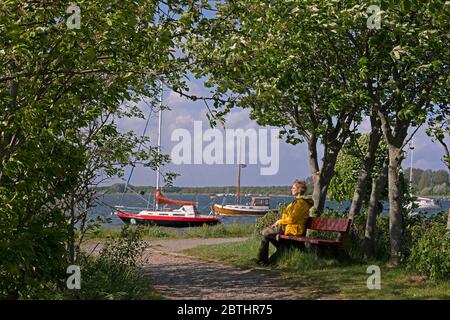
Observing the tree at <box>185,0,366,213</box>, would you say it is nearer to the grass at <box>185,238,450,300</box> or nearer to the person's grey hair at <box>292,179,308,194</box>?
the person's grey hair at <box>292,179,308,194</box>

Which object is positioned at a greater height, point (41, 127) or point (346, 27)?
point (346, 27)

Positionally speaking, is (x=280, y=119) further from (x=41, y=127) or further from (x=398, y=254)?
(x=41, y=127)

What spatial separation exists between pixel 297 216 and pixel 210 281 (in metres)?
2.25

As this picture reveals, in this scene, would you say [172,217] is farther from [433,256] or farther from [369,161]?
[433,256]

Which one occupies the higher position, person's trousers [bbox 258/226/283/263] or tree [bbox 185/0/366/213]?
tree [bbox 185/0/366/213]

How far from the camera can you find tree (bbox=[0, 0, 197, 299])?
5730mm

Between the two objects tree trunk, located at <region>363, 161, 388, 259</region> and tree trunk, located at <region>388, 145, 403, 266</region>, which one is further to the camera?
tree trunk, located at <region>363, 161, 388, 259</region>

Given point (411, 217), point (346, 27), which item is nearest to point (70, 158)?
point (346, 27)

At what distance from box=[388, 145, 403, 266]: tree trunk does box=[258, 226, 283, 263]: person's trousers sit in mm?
2087

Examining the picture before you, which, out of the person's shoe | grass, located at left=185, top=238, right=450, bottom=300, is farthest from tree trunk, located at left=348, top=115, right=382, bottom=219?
the person's shoe

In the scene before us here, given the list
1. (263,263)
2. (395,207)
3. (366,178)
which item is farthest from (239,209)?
(395,207)

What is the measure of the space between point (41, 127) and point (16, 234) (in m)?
1.00

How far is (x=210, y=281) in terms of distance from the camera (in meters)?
10.8

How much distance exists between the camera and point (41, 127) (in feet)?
19.6
